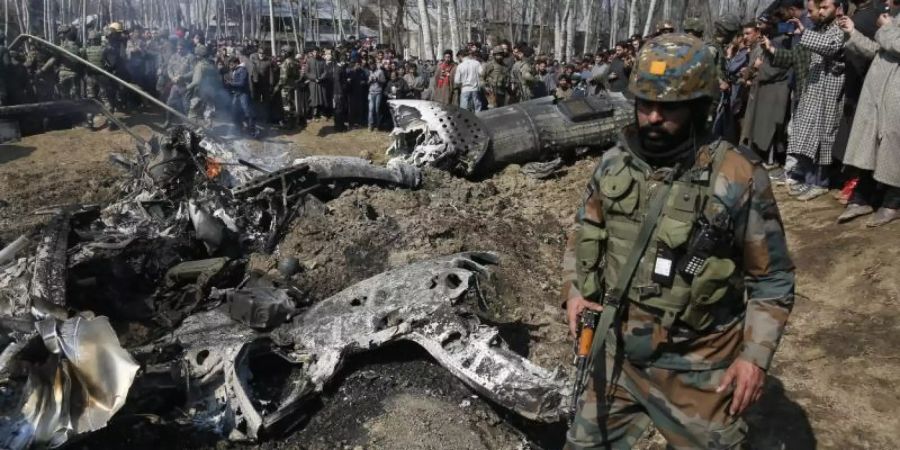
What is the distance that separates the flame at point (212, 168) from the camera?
589 centimetres

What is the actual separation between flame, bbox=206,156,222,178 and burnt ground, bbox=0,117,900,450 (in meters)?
0.89

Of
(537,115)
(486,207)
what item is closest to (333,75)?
(537,115)

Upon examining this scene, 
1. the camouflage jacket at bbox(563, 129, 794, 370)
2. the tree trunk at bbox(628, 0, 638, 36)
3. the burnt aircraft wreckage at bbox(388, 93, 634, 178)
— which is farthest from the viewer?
the tree trunk at bbox(628, 0, 638, 36)

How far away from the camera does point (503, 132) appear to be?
819cm

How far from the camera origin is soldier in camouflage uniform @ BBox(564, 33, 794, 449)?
1.97m

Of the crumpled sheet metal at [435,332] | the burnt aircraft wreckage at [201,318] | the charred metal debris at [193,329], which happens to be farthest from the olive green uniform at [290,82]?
the crumpled sheet metal at [435,332]

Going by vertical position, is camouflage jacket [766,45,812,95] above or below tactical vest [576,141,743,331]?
above

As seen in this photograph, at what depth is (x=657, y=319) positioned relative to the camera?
2.16 meters

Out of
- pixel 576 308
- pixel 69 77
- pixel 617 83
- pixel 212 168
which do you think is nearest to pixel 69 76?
pixel 69 77

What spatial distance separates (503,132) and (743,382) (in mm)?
6432

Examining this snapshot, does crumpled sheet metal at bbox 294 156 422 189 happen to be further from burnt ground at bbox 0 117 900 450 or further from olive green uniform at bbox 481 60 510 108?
olive green uniform at bbox 481 60 510 108

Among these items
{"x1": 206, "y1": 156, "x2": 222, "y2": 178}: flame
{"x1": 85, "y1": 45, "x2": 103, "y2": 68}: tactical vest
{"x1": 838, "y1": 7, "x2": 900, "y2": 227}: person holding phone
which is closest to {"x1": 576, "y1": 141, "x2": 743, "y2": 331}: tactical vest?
{"x1": 838, "y1": 7, "x2": 900, "y2": 227}: person holding phone

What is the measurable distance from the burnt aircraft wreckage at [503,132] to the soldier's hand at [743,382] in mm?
5762

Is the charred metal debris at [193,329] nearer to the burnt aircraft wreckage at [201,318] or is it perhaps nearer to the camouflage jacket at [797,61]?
the burnt aircraft wreckage at [201,318]
